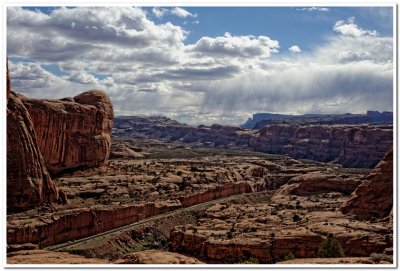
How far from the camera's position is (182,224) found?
6397cm

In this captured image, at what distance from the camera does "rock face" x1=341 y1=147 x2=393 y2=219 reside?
181ft

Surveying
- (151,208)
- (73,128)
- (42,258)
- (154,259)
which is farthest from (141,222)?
(73,128)

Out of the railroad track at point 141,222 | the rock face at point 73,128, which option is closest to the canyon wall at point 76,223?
the railroad track at point 141,222

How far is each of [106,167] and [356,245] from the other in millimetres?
49853

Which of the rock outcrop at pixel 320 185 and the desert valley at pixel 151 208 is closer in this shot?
the desert valley at pixel 151 208

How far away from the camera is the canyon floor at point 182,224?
43.8 m

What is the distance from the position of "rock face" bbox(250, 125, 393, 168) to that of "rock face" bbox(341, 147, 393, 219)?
313 feet

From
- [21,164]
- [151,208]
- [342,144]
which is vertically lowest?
[151,208]

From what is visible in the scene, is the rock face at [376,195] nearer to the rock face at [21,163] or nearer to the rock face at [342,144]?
the rock face at [21,163]

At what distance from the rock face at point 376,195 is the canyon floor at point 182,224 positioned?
1.89 m

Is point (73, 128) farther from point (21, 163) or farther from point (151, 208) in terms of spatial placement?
point (21, 163)

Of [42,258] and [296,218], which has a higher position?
[296,218]

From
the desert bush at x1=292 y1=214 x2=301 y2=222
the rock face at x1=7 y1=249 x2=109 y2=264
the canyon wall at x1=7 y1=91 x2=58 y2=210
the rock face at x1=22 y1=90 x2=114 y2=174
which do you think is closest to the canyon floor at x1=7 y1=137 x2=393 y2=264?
the rock face at x1=7 y1=249 x2=109 y2=264

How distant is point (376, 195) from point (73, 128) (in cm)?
4563
